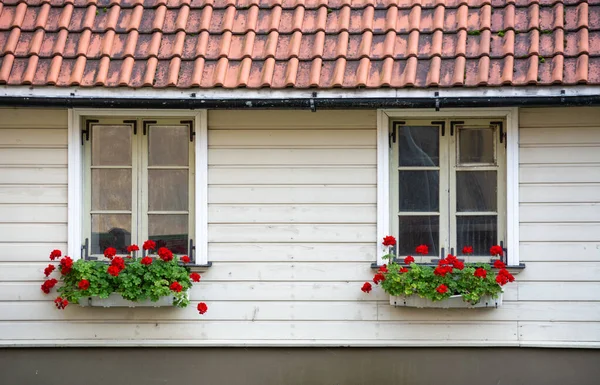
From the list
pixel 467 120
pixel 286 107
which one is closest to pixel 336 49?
pixel 286 107

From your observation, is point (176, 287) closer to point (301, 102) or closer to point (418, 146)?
point (301, 102)

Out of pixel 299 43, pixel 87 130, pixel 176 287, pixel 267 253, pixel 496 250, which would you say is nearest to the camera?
pixel 176 287

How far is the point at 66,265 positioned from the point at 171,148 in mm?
1419

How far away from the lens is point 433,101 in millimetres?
6500

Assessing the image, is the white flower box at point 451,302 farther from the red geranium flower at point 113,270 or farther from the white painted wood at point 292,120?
the red geranium flower at point 113,270

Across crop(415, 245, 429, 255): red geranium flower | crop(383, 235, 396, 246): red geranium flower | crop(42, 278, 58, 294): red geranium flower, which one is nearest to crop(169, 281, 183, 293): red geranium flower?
crop(42, 278, 58, 294): red geranium flower

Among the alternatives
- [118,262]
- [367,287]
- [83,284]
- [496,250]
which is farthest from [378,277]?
[83,284]

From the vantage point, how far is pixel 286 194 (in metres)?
7.06

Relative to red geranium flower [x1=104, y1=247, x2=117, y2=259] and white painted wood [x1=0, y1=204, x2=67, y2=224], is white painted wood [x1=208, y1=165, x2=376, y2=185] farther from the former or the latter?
white painted wood [x1=0, y1=204, x2=67, y2=224]

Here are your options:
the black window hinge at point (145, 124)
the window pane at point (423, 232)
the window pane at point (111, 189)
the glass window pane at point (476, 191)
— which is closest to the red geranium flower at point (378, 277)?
the window pane at point (423, 232)

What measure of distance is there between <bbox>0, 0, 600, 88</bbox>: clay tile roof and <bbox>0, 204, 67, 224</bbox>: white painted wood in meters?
1.17

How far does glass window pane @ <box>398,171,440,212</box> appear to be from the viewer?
7.11 metres

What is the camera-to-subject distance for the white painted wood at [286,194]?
7.03 m

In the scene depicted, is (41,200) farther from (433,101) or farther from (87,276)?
(433,101)
